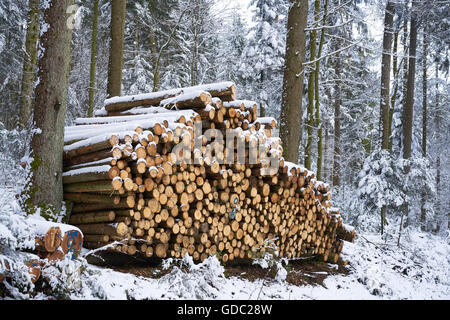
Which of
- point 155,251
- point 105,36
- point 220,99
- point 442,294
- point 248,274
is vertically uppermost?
point 105,36

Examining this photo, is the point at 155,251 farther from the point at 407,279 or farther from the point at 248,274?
the point at 407,279

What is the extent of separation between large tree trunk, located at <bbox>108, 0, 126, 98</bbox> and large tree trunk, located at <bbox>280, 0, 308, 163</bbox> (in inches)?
180

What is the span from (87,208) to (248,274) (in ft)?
9.10

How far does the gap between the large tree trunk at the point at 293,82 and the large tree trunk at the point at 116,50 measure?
15.0ft

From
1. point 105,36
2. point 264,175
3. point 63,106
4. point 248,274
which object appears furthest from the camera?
point 105,36

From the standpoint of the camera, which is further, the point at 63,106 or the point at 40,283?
the point at 63,106

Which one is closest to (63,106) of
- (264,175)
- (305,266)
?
(264,175)

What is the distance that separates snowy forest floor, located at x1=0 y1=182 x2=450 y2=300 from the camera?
377 cm

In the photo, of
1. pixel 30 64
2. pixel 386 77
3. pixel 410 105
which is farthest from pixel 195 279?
pixel 410 105

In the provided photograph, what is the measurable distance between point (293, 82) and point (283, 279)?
465cm

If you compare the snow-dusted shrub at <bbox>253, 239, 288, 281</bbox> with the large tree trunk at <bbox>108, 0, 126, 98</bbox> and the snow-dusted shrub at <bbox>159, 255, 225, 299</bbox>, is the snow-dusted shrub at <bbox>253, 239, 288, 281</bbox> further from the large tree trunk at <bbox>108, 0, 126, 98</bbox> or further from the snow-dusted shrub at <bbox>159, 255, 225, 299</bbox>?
the large tree trunk at <bbox>108, 0, 126, 98</bbox>

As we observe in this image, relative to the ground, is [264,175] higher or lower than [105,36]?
lower
